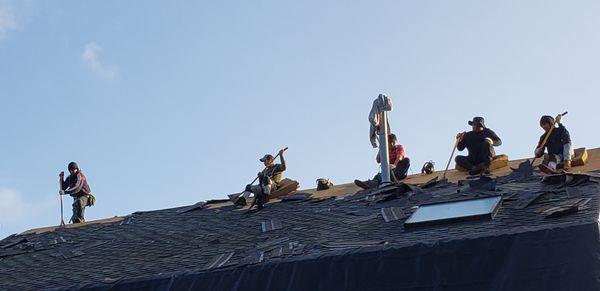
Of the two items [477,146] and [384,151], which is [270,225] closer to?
[384,151]

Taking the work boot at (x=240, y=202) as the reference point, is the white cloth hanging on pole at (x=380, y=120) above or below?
above

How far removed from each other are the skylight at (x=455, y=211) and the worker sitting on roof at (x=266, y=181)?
134 inches

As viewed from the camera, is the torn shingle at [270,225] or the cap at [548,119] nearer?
the torn shingle at [270,225]

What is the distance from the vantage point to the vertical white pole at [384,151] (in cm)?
1393

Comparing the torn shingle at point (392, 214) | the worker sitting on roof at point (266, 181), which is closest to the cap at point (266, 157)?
the worker sitting on roof at point (266, 181)

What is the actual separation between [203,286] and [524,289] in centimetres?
325

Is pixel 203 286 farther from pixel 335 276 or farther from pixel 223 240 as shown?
pixel 223 240

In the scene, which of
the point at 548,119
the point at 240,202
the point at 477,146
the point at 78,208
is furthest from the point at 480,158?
the point at 78,208

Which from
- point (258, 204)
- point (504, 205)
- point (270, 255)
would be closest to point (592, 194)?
point (504, 205)

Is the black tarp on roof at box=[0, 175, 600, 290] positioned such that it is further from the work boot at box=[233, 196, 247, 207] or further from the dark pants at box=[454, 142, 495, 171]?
the dark pants at box=[454, 142, 495, 171]

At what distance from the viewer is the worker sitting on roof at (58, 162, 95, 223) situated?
16391 millimetres

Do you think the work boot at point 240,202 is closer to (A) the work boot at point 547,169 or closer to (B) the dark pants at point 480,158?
(B) the dark pants at point 480,158

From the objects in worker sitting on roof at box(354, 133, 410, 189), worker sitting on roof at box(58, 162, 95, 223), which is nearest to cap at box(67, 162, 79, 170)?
worker sitting on roof at box(58, 162, 95, 223)

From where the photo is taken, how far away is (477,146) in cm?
1374
